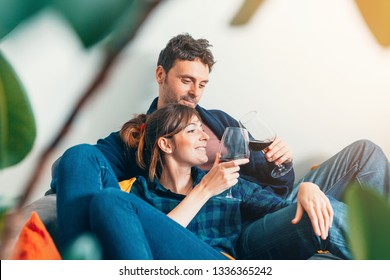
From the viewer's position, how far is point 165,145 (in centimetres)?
175

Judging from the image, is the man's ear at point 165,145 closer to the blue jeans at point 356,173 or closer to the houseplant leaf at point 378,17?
the blue jeans at point 356,173

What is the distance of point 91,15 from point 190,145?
0.57 m

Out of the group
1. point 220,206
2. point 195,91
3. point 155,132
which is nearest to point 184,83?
point 195,91

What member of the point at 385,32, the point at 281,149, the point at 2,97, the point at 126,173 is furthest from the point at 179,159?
the point at 385,32

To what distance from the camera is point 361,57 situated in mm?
1902

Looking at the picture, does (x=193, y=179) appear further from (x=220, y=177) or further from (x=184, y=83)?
(x=184, y=83)

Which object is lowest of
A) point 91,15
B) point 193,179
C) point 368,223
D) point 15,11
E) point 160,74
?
point 368,223

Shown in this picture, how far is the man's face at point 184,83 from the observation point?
1.81 m

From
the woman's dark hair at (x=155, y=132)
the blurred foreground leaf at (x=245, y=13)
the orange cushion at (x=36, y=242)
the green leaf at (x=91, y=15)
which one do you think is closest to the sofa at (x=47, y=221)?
the orange cushion at (x=36, y=242)

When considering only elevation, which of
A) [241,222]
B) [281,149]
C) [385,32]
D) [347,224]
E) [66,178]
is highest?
[66,178]

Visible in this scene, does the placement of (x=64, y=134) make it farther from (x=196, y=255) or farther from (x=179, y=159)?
(x=196, y=255)

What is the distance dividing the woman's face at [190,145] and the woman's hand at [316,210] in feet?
1.16

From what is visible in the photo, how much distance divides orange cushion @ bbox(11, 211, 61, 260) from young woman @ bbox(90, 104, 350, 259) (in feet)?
0.51

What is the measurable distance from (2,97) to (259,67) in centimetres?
86
